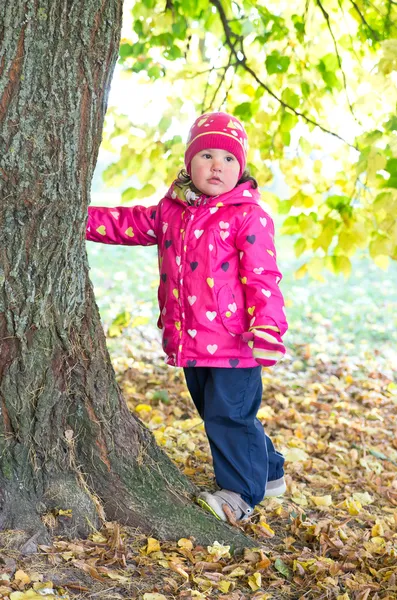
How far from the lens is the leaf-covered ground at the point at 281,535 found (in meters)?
2.09

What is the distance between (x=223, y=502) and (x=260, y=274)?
36.1 inches

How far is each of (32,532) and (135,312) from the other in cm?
481

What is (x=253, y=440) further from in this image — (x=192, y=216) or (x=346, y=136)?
(x=346, y=136)

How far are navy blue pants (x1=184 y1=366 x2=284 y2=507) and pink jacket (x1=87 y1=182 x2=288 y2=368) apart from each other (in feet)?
0.31

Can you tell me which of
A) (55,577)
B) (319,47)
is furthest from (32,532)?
(319,47)

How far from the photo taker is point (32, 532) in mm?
2166

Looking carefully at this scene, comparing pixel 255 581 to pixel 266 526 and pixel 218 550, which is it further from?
pixel 266 526

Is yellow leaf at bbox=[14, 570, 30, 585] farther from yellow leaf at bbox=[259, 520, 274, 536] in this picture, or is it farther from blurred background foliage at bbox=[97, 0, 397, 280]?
blurred background foliage at bbox=[97, 0, 397, 280]

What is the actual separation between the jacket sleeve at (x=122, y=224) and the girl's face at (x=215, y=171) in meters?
0.28

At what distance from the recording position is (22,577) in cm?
197

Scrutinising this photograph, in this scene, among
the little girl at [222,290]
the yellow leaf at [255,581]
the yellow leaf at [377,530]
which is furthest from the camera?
the yellow leaf at [377,530]

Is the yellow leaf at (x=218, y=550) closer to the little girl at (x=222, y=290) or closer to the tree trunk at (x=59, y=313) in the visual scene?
the tree trunk at (x=59, y=313)

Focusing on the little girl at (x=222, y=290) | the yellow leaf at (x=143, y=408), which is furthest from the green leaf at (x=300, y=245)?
the little girl at (x=222, y=290)

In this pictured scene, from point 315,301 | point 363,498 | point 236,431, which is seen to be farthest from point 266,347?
point 315,301
